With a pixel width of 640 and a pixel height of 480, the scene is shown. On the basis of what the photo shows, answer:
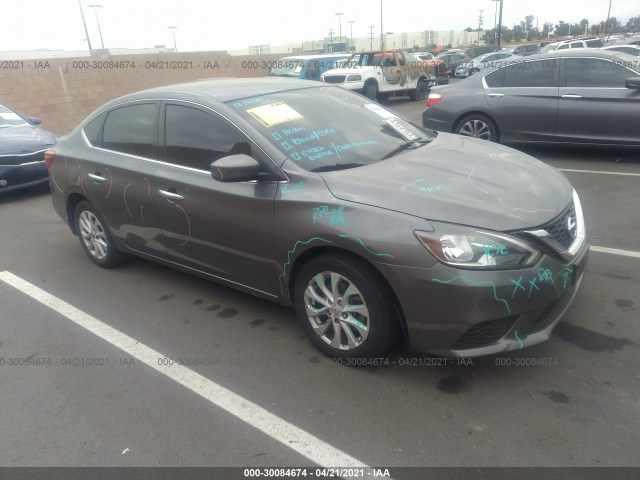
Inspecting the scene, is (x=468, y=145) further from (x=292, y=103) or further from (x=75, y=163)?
(x=75, y=163)

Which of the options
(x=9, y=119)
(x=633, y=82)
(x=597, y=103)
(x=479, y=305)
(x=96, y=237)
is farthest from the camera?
(x=9, y=119)

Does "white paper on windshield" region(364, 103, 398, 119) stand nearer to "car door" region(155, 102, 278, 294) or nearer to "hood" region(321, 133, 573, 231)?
"hood" region(321, 133, 573, 231)

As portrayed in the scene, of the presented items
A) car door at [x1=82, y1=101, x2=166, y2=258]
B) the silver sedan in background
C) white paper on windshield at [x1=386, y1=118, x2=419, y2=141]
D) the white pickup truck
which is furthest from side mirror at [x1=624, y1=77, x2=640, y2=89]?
the white pickup truck

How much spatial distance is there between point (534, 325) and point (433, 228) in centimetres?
76

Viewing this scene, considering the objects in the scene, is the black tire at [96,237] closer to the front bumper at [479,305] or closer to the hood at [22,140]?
the front bumper at [479,305]

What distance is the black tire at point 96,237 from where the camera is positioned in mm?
4707

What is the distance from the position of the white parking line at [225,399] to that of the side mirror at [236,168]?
1.23 metres

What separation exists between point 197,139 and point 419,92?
1656 cm

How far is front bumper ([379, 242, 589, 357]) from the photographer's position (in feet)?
8.59

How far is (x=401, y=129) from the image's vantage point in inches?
162

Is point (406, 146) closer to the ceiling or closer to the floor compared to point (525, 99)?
closer to the ceiling

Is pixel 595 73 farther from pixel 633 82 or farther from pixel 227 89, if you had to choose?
pixel 227 89

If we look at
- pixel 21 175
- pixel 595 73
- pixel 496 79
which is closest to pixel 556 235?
pixel 595 73

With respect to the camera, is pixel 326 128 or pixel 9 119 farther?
pixel 9 119
